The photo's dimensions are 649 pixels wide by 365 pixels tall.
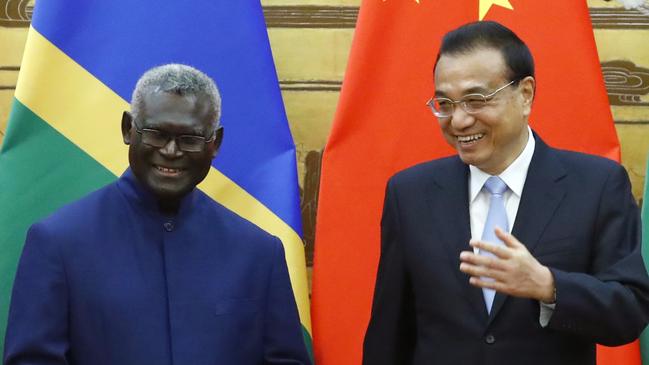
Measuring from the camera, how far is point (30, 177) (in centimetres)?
315

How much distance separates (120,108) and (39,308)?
112 cm

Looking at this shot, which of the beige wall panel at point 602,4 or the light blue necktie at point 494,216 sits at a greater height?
the beige wall panel at point 602,4

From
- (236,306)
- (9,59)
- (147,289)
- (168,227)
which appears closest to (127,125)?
(168,227)

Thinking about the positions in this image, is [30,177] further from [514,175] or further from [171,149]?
[514,175]

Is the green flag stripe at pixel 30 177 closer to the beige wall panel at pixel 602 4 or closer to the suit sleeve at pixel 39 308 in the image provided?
the suit sleeve at pixel 39 308

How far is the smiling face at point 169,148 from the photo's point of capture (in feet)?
7.69

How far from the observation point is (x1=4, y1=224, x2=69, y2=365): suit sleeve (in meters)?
2.21

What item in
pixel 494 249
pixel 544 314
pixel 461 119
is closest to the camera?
pixel 494 249

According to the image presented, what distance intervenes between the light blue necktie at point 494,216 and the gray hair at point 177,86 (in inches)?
25.7

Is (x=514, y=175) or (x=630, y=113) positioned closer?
(x=514, y=175)

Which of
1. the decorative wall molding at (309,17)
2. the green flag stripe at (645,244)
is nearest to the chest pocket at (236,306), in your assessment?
the green flag stripe at (645,244)

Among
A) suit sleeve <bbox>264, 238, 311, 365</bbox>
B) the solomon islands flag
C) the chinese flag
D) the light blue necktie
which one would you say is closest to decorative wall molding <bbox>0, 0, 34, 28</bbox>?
the solomon islands flag

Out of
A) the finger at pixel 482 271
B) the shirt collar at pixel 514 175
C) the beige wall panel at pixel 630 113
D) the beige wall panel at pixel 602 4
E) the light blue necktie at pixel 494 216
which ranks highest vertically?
the beige wall panel at pixel 602 4

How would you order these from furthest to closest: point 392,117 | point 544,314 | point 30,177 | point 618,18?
point 618,18 < point 392,117 < point 30,177 < point 544,314
